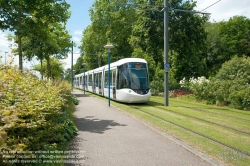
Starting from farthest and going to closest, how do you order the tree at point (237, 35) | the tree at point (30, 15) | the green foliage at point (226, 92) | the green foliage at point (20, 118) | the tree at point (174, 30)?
the tree at point (237, 35)
the tree at point (174, 30)
the green foliage at point (226, 92)
the tree at point (30, 15)
the green foliage at point (20, 118)

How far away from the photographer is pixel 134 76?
1580 cm

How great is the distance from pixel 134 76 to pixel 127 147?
32.5ft

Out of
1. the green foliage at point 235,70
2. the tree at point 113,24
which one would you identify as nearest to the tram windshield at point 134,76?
the green foliage at point 235,70

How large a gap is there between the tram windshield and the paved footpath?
6.96 metres

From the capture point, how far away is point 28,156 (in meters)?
3.52

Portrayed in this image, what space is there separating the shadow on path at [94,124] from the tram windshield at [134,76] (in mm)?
5966

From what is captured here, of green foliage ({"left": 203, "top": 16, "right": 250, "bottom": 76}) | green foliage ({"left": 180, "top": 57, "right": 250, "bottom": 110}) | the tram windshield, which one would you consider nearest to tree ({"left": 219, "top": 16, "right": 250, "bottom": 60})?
green foliage ({"left": 203, "top": 16, "right": 250, "bottom": 76})

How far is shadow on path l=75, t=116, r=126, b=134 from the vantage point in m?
8.20

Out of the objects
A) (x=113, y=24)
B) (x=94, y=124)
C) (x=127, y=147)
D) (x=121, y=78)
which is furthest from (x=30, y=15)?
(x=113, y=24)

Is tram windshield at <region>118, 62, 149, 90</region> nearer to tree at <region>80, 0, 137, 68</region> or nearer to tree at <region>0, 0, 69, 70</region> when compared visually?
tree at <region>0, 0, 69, 70</region>

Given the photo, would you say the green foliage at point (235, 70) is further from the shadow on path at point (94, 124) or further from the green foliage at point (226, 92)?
the shadow on path at point (94, 124)

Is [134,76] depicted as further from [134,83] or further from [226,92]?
[226,92]

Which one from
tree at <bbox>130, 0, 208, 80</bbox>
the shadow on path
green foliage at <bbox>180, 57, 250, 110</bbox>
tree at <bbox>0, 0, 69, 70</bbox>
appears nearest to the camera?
the shadow on path

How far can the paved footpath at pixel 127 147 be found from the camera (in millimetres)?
5124
